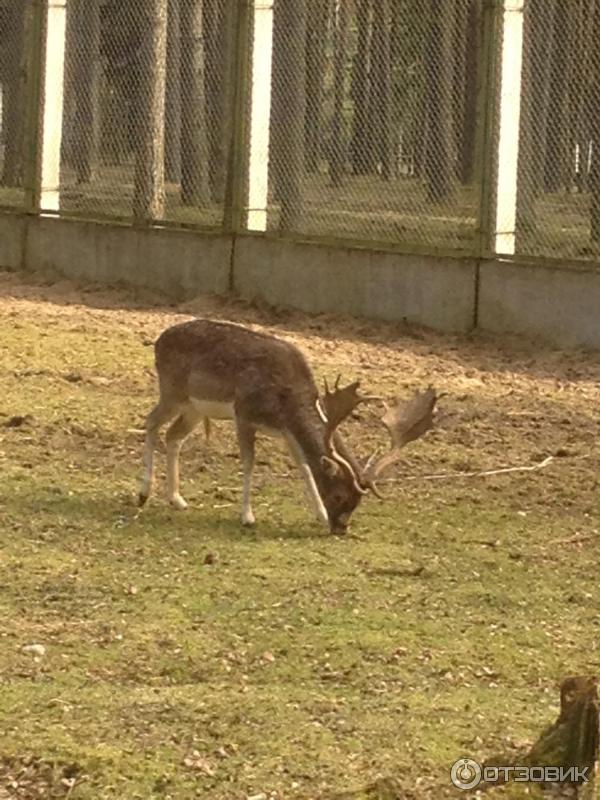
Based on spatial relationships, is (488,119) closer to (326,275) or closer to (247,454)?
(326,275)

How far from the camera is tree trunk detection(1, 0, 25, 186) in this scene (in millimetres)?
17766

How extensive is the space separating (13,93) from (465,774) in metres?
13.8

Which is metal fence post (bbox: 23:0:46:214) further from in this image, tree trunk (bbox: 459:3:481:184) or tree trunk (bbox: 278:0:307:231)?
tree trunk (bbox: 459:3:481:184)

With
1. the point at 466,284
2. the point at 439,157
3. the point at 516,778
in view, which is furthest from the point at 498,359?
the point at 516,778

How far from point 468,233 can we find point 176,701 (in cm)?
835

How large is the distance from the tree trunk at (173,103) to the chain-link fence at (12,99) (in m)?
1.19

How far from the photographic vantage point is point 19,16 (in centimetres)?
1902

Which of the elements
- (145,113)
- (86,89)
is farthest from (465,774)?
(86,89)

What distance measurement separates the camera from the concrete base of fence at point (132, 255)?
15633 millimetres

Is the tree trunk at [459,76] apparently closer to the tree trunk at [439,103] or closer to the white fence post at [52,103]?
the tree trunk at [439,103]

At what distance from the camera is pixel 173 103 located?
56.7 feet

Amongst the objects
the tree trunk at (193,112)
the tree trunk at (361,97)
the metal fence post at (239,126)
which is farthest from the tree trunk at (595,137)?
the tree trunk at (193,112)

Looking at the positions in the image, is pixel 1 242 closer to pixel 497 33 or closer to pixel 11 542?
pixel 497 33

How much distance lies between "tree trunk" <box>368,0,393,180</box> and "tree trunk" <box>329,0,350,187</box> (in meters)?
0.22
